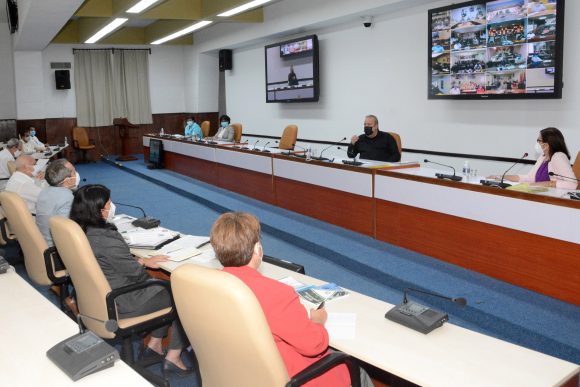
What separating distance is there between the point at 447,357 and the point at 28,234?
103 inches

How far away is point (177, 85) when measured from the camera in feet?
47.6

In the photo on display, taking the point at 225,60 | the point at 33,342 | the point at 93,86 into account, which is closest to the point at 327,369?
the point at 33,342

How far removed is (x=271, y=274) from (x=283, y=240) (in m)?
2.70

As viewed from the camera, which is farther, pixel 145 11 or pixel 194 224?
pixel 145 11

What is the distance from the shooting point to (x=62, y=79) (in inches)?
504

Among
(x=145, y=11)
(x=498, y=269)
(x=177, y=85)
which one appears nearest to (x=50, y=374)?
(x=498, y=269)

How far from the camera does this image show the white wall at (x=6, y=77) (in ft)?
41.1

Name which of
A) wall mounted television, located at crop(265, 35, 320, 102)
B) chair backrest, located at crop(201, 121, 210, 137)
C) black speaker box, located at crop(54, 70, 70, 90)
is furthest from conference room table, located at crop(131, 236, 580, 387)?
black speaker box, located at crop(54, 70, 70, 90)

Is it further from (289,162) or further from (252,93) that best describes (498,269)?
(252,93)

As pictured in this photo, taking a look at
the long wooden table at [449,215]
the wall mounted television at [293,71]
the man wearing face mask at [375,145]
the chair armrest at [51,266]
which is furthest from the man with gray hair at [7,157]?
the wall mounted television at [293,71]

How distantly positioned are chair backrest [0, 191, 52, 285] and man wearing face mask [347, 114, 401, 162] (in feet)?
12.5

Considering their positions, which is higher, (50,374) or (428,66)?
(428,66)

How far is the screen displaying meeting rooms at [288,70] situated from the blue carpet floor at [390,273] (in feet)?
9.49

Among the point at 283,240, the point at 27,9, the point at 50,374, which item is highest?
the point at 27,9
